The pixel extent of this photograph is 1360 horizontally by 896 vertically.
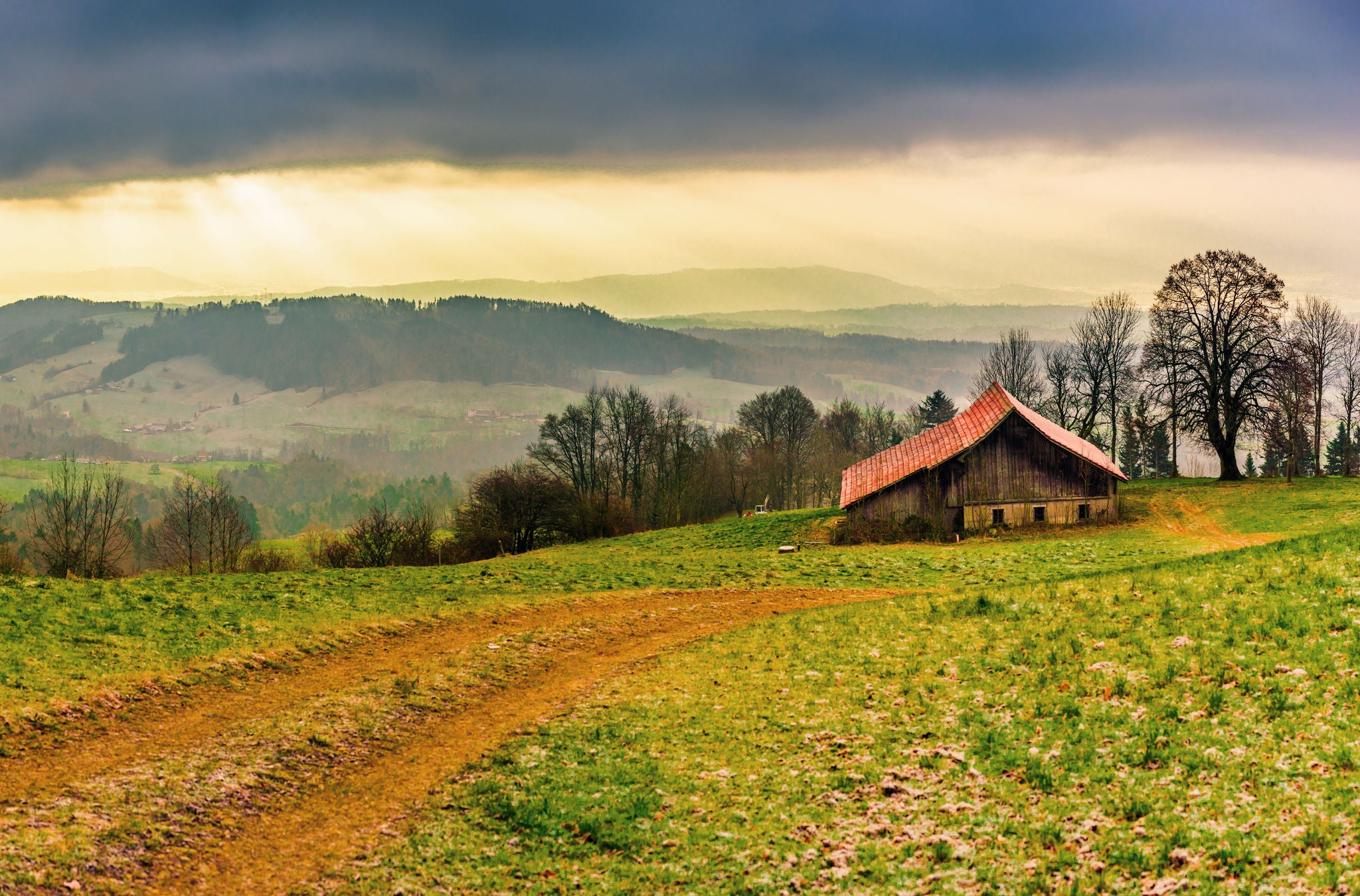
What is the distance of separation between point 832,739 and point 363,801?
7965 millimetres

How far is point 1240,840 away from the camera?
11.5 meters

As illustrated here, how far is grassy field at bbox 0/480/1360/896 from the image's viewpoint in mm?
12062

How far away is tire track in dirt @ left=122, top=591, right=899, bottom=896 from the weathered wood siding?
35.2 m

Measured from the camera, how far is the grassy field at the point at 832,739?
12.1m

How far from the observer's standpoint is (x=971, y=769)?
569 inches

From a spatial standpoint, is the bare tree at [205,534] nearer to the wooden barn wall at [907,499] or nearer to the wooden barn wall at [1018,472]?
the wooden barn wall at [907,499]

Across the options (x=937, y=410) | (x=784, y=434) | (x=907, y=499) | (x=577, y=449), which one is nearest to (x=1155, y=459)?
(x=937, y=410)

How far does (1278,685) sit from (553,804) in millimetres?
12326

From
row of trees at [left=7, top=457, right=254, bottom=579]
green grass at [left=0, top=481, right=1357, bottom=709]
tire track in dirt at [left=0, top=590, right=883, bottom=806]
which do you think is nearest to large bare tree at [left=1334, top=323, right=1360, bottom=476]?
green grass at [left=0, top=481, right=1357, bottom=709]

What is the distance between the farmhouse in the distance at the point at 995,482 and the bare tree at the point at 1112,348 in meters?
32.6

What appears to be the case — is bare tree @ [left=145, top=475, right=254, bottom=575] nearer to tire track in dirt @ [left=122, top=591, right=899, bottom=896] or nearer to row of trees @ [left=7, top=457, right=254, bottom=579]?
row of trees @ [left=7, top=457, right=254, bottom=579]

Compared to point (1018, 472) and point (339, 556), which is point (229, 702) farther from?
point (1018, 472)

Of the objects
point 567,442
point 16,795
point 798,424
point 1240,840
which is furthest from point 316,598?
point 798,424

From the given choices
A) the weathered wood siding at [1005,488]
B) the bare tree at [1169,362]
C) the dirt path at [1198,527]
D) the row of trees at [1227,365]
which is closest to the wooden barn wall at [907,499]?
the weathered wood siding at [1005,488]
